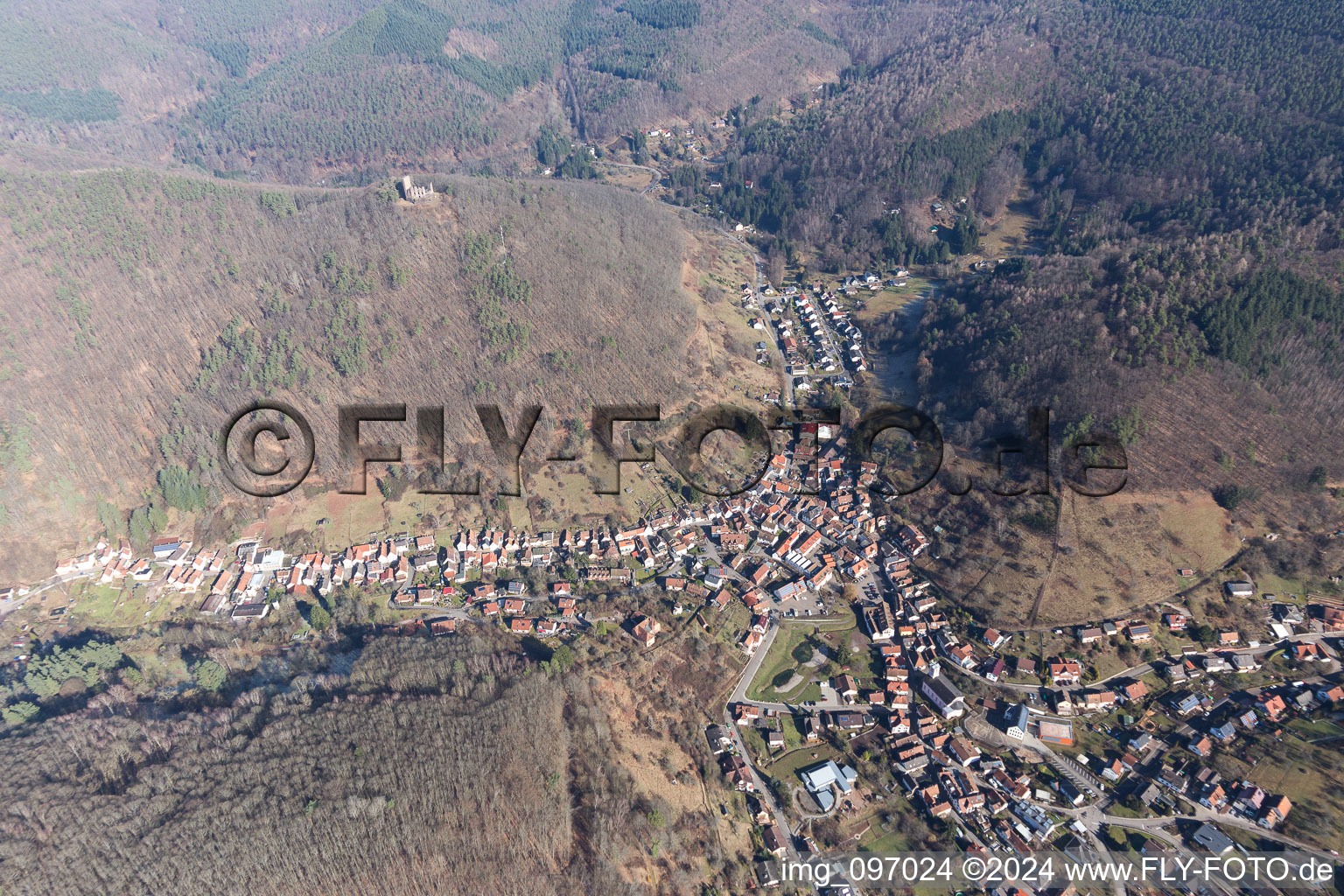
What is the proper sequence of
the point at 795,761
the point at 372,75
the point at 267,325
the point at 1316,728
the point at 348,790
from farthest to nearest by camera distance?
the point at 372,75 → the point at 267,325 → the point at 795,761 → the point at 1316,728 → the point at 348,790

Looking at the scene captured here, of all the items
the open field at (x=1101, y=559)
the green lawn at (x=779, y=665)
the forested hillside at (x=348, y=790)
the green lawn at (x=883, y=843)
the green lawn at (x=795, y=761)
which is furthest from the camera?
the open field at (x=1101, y=559)

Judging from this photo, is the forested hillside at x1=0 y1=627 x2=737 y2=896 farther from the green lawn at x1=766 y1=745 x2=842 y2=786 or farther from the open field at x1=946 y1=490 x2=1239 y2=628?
the open field at x1=946 y1=490 x2=1239 y2=628

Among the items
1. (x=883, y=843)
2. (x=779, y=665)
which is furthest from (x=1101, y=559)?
(x=883, y=843)

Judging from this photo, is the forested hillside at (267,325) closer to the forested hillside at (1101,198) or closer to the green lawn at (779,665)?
the green lawn at (779,665)

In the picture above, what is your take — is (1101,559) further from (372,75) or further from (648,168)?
(372,75)

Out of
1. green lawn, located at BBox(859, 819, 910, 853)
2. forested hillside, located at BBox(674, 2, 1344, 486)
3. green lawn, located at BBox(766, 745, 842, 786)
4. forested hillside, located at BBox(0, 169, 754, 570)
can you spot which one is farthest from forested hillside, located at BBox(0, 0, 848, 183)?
green lawn, located at BBox(859, 819, 910, 853)

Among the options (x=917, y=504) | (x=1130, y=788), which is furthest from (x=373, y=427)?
(x=1130, y=788)

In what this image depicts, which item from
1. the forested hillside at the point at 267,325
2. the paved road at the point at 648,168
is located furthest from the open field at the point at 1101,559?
the paved road at the point at 648,168

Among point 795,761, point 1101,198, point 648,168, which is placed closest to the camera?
point 795,761

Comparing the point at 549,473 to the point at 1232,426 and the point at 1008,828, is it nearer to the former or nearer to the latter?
the point at 1008,828

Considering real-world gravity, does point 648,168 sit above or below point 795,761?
above

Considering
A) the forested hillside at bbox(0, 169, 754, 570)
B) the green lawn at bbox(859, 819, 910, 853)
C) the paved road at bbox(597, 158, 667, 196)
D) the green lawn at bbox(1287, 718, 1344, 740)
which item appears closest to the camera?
the green lawn at bbox(859, 819, 910, 853)

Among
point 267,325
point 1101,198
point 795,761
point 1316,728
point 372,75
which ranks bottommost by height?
point 795,761
